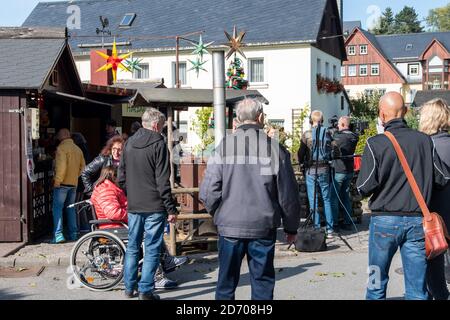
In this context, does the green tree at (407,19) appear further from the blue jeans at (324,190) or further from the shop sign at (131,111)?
the blue jeans at (324,190)

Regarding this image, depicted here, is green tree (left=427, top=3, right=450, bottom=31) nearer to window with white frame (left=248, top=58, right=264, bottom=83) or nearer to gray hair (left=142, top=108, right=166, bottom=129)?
window with white frame (left=248, top=58, right=264, bottom=83)

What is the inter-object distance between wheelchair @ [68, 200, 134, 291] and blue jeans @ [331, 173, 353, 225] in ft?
14.2

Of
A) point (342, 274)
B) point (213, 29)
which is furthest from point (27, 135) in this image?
point (213, 29)

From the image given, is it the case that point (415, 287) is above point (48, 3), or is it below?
below

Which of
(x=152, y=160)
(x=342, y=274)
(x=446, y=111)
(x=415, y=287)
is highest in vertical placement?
(x=446, y=111)

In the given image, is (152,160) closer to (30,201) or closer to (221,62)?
(221,62)

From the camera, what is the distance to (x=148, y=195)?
21.6ft

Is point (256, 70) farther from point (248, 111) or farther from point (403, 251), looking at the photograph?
point (403, 251)

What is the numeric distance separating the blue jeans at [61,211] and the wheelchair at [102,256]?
276 centimetres

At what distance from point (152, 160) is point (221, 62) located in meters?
2.47

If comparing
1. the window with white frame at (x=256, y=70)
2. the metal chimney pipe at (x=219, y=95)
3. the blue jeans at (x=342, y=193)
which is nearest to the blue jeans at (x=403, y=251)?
the metal chimney pipe at (x=219, y=95)

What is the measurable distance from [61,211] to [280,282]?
4.03 m

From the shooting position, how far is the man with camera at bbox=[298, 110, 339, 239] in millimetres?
10008
